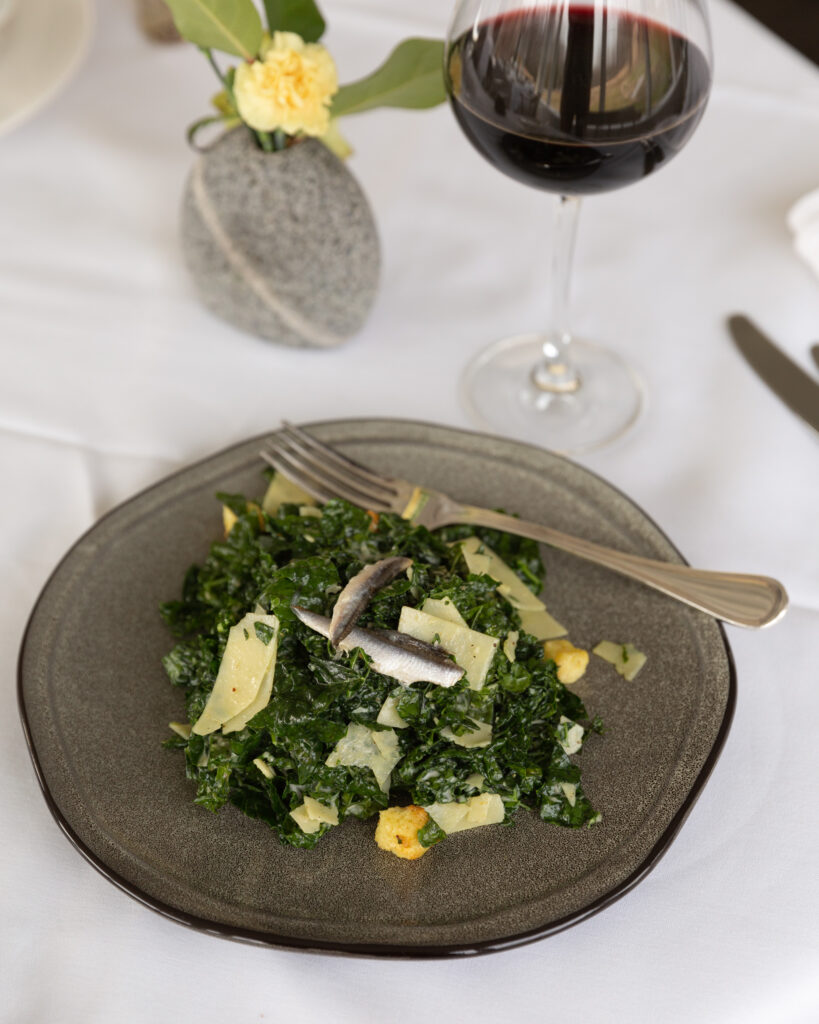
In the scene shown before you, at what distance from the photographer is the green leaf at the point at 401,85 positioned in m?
1.21

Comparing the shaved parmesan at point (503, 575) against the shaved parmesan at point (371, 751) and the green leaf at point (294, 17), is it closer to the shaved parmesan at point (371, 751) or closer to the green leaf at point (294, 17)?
the shaved parmesan at point (371, 751)

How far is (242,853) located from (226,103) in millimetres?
896

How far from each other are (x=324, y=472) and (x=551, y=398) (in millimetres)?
354

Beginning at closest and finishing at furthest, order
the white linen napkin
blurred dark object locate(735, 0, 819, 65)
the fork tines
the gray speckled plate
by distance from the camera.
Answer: the gray speckled plate < the fork tines < the white linen napkin < blurred dark object locate(735, 0, 819, 65)

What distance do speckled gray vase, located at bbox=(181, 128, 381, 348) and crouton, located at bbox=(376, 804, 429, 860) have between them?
0.69 m

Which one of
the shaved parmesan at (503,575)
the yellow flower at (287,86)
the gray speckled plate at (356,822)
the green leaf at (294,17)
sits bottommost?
the gray speckled plate at (356,822)

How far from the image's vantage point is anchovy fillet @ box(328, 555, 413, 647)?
0.85 metres

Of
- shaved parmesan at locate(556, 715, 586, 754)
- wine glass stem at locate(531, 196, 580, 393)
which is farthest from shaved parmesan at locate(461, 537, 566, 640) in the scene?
wine glass stem at locate(531, 196, 580, 393)

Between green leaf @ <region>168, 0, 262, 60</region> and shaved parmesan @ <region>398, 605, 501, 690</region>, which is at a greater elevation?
green leaf @ <region>168, 0, 262, 60</region>

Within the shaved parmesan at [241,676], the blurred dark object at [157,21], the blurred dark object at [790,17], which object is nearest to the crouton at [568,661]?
the shaved parmesan at [241,676]

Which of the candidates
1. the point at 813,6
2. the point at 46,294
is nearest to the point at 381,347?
the point at 46,294

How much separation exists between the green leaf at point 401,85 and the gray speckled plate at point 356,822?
42 centimetres

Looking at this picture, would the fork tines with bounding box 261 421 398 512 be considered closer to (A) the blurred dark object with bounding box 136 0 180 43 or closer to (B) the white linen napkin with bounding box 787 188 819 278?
(B) the white linen napkin with bounding box 787 188 819 278

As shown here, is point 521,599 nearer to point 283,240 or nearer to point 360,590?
point 360,590
